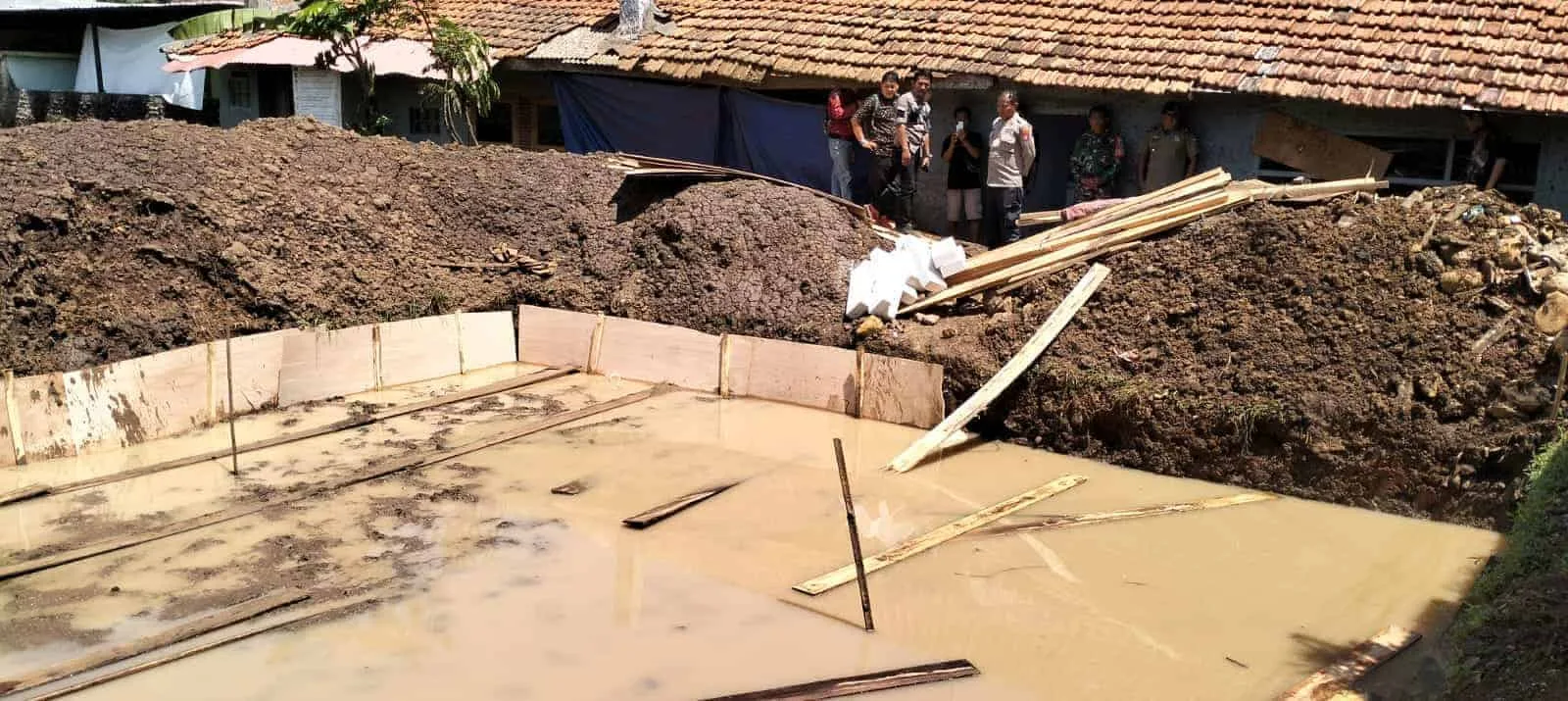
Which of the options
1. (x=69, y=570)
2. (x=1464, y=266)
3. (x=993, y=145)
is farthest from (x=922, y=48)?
(x=69, y=570)

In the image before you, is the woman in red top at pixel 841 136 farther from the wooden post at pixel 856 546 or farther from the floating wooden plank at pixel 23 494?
the floating wooden plank at pixel 23 494

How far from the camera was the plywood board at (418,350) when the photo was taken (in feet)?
35.5

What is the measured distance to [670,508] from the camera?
7957 mm

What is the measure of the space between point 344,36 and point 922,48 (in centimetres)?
724

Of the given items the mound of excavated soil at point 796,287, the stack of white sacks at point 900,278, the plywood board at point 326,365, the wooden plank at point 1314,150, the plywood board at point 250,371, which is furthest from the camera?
the wooden plank at point 1314,150

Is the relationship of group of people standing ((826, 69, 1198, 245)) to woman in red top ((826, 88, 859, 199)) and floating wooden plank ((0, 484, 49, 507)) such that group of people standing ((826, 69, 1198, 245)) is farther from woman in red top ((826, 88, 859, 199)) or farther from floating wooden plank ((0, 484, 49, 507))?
floating wooden plank ((0, 484, 49, 507))

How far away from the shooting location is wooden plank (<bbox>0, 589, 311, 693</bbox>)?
220 inches

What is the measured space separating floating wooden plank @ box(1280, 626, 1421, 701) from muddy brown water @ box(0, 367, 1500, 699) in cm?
12

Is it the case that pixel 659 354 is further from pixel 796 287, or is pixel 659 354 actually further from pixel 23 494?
pixel 23 494

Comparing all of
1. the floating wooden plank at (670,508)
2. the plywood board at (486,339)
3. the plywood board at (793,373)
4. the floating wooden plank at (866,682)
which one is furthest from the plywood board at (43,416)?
the floating wooden plank at (866,682)

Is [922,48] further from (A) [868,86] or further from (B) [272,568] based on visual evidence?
(B) [272,568]

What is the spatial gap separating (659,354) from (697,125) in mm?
5086

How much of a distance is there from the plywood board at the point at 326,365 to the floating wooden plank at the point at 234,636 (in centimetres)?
402

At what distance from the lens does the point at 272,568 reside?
6945 mm
